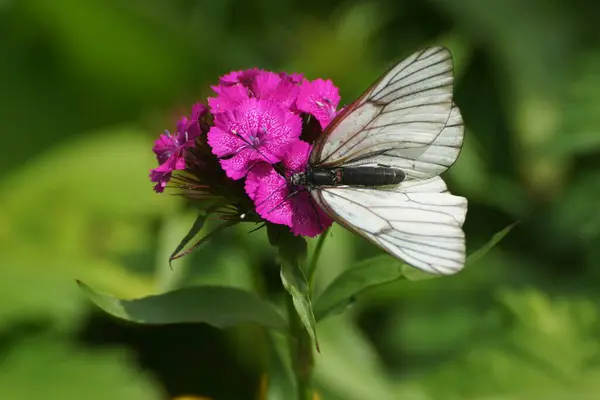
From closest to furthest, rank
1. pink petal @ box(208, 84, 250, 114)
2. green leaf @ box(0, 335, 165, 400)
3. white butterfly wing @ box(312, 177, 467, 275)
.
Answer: white butterfly wing @ box(312, 177, 467, 275), pink petal @ box(208, 84, 250, 114), green leaf @ box(0, 335, 165, 400)

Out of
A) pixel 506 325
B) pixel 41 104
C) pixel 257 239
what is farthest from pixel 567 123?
pixel 41 104

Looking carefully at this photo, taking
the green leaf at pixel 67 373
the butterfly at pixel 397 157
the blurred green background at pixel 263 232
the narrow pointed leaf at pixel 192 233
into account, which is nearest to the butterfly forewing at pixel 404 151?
the butterfly at pixel 397 157

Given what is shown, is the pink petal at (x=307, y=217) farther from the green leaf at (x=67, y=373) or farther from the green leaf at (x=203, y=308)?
the green leaf at (x=67, y=373)

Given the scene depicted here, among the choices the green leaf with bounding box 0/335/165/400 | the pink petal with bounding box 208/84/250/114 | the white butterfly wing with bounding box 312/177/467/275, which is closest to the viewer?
the white butterfly wing with bounding box 312/177/467/275

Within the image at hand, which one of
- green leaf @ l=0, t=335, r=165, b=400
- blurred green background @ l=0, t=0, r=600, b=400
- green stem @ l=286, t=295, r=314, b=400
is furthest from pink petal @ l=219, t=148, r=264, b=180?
green leaf @ l=0, t=335, r=165, b=400

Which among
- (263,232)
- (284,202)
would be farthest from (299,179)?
(263,232)

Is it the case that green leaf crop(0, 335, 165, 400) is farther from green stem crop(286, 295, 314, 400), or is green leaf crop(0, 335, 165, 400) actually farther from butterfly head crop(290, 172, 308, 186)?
butterfly head crop(290, 172, 308, 186)

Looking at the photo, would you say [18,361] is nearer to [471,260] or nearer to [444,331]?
[444,331]
